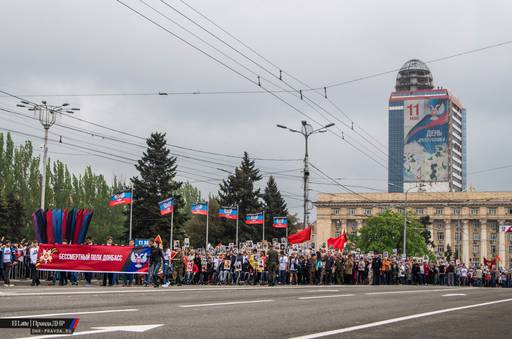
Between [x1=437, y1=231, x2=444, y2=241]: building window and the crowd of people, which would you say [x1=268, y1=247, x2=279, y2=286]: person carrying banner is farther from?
[x1=437, y1=231, x2=444, y2=241]: building window

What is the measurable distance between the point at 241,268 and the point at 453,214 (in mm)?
120588

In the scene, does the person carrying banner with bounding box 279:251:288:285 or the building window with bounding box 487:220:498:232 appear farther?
the building window with bounding box 487:220:498:232

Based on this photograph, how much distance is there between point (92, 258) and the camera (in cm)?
3077

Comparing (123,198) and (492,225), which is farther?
(492,225)

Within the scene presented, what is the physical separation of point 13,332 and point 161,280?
24.1m

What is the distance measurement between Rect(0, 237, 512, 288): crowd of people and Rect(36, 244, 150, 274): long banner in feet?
1.06

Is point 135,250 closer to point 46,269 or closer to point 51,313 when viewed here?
point 46,269

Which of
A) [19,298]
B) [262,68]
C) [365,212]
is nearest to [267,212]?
[365,212]

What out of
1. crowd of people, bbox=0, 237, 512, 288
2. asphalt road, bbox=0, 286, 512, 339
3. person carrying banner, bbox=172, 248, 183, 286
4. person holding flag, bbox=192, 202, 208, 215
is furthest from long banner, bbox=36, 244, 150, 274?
person holding flag, bbox=192, 202, 208, 215

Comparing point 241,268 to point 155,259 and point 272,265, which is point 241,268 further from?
point 155,259

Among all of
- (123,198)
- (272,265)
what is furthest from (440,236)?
(272,265)

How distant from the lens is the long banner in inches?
1190

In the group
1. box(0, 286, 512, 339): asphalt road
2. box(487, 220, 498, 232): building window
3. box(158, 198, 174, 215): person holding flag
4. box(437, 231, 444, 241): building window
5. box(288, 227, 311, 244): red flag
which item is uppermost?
box(487, 220, 498, 232): building window

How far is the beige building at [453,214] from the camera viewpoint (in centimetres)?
15038
